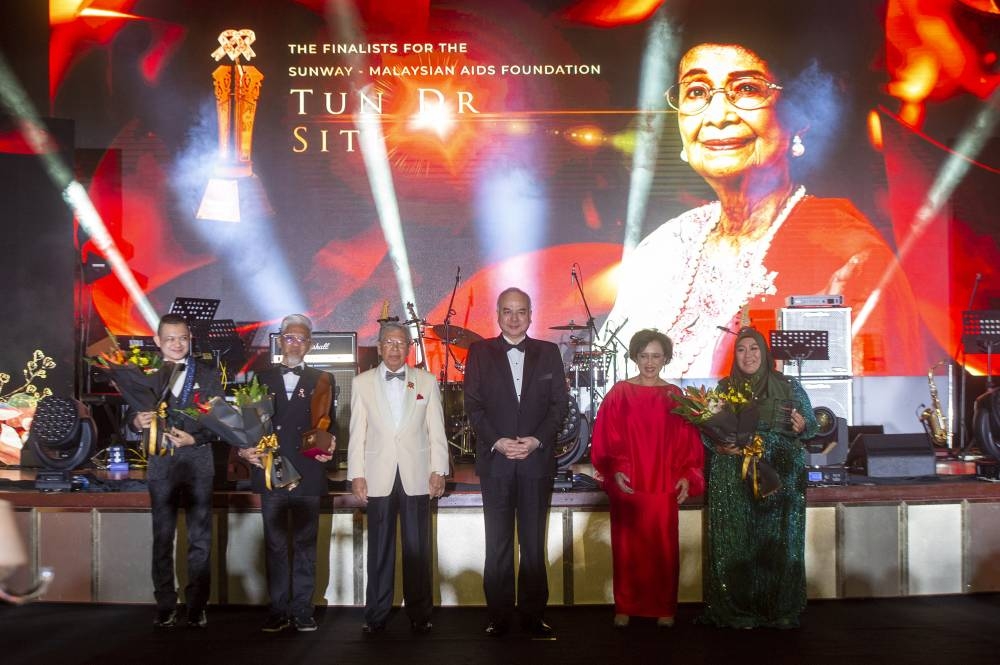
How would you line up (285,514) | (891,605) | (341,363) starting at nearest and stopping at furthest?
1. (285,514)
2. (891,605)
3. (341,363)

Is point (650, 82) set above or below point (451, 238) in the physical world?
above

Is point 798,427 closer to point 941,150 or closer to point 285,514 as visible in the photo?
point 285,514

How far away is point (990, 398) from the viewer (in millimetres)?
6707

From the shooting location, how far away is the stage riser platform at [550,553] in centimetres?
520

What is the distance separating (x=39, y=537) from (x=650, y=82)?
6.21 meters

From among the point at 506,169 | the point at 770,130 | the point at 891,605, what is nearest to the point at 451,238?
the point at 506,169

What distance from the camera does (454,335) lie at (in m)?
8.39

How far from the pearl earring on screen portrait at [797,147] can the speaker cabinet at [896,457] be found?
352 cm

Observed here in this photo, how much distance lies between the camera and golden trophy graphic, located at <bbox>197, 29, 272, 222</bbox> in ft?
28.3

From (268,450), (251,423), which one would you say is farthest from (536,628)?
(251,423)

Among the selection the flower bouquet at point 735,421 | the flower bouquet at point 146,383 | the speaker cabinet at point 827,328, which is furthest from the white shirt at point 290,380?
the speaker cabinet at point 827,328

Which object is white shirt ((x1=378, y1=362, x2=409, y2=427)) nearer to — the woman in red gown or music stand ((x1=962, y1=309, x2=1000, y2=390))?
the woman in red gown

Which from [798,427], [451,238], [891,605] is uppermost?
[451,238]

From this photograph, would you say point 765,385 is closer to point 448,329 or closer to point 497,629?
point 497,629
